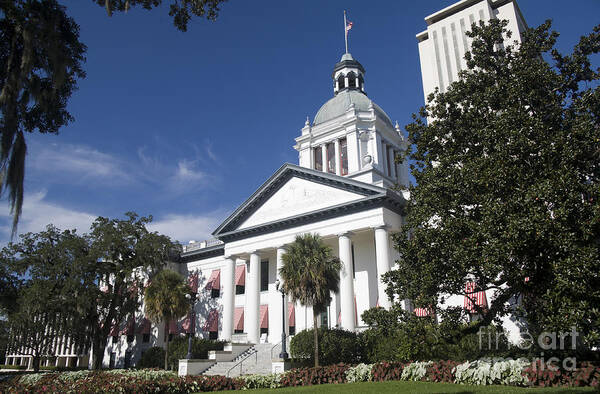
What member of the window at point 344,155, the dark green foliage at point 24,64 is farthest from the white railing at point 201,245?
the dark green foliage at point 24,64

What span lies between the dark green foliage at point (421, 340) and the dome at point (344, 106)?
27191 millimetres

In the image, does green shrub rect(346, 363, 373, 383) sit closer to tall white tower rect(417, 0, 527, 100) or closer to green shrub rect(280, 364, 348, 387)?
green shrub rect(280, 364, 348, 387)

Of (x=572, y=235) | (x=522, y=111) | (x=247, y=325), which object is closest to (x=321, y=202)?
(x=247, y=325)

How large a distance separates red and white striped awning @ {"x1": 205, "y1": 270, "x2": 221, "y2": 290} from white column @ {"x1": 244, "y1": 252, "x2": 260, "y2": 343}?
619 centimetres

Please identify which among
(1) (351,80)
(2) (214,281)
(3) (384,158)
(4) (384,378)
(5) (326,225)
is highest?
(1) (351,80)

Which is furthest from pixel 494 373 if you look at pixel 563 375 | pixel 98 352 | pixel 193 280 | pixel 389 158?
pixel 389 158

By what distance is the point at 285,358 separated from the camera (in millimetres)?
24234

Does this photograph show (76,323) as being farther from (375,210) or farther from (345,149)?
→ (345,149)

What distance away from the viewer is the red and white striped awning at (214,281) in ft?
130

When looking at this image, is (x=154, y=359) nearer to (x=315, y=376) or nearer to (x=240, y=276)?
(x=240, y=276)

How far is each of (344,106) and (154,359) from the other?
3057cm

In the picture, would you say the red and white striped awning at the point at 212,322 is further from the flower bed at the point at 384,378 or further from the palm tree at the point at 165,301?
the flower bed at the point at 384,378

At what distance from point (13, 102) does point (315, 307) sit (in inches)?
712

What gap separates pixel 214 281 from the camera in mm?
39781
